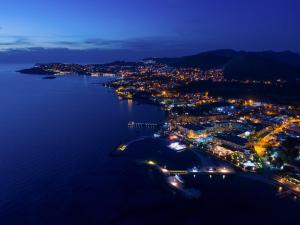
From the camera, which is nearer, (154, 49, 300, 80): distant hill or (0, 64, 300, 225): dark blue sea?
(0, 64, 300, 225): dark blue sea

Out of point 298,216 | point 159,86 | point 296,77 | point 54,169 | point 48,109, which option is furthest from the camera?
point 296,77

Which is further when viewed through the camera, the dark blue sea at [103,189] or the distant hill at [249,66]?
the distant hill at [249,66]

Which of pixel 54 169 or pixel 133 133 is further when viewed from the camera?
pixel 133 133

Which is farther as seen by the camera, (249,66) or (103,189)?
(249,66)

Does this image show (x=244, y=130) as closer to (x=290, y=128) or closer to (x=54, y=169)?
(x=290, y=128)

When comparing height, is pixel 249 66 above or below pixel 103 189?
below

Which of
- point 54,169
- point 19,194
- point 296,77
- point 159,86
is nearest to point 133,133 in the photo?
point 54,169

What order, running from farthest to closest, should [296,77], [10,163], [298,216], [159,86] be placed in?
[296,77], [159,86], [10,163], [298,216]
